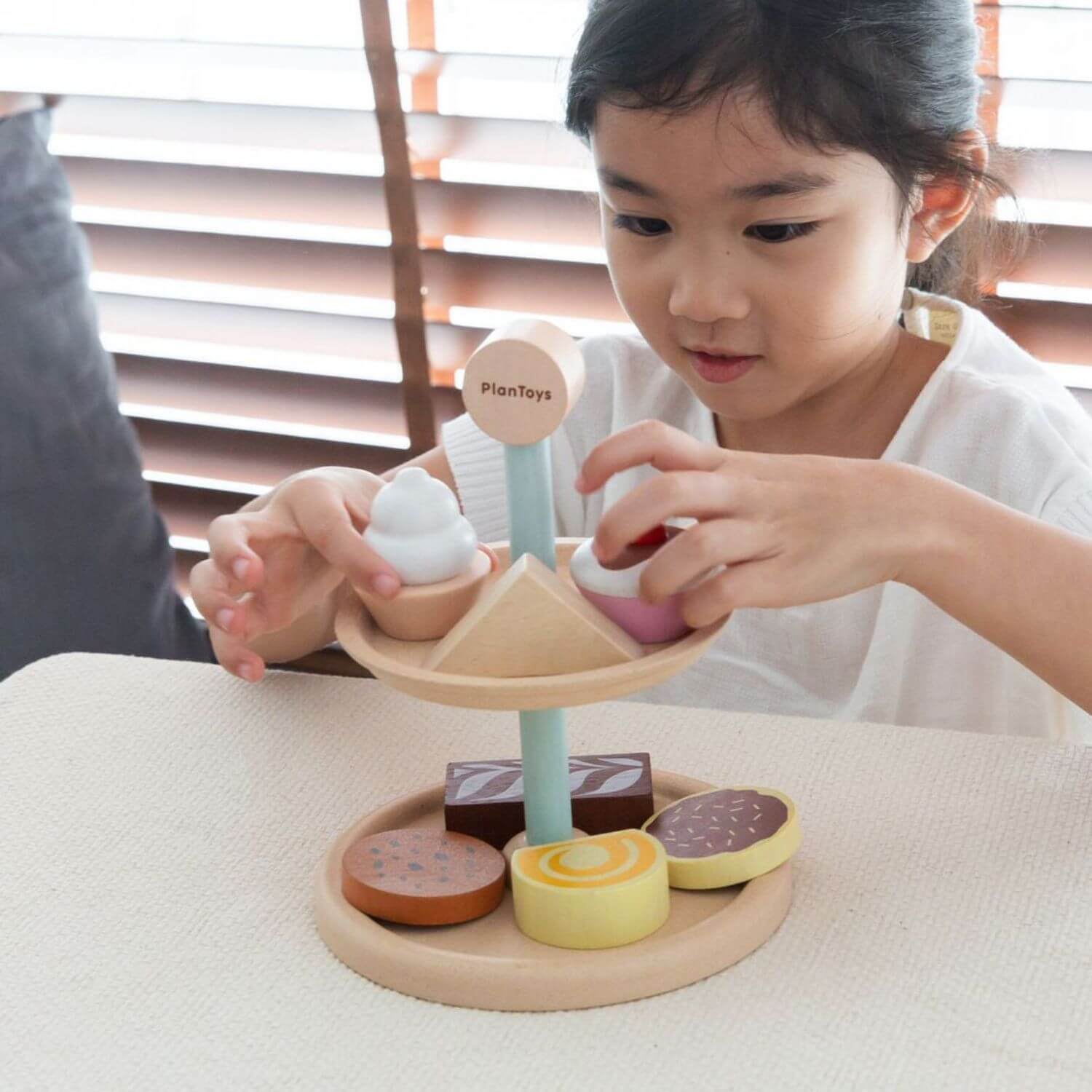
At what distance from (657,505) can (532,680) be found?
0.10 meters

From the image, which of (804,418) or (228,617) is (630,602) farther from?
(804,418)

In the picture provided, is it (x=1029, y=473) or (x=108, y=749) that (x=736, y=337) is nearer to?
(x=1029, y=473)

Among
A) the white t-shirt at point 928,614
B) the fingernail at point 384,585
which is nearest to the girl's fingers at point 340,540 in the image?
the fingernail at point 384,585

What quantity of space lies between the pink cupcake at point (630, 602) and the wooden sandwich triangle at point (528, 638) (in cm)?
2

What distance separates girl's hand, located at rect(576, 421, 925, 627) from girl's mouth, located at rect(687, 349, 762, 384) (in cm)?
25

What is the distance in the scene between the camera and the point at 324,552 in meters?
0.64

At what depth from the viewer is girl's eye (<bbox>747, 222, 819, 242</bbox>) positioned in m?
0.84

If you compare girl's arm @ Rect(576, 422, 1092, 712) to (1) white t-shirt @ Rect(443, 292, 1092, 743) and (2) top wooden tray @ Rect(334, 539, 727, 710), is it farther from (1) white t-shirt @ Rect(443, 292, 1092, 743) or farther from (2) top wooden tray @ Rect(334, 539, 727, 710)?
(1) white t-shirt @ Rect(443, 292, 1092, 743)

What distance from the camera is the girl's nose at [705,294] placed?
2.73 feet

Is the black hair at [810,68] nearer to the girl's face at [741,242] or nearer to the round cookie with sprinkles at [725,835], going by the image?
the girl's face at [741,242]

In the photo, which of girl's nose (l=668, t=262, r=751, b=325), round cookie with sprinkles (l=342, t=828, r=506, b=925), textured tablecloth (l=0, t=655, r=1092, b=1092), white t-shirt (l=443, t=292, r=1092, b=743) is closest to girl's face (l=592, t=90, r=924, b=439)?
girl's nose (l=668, t=262, r=751, b=325)

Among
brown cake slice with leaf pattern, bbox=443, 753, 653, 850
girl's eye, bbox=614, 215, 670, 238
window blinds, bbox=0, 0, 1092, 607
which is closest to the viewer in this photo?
brown cake slice with leaf pattern, bbox=443, 753, 653, 850

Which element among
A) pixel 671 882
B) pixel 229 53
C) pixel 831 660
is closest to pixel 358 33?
pixel 229 53

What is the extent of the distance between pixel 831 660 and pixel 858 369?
23cm
